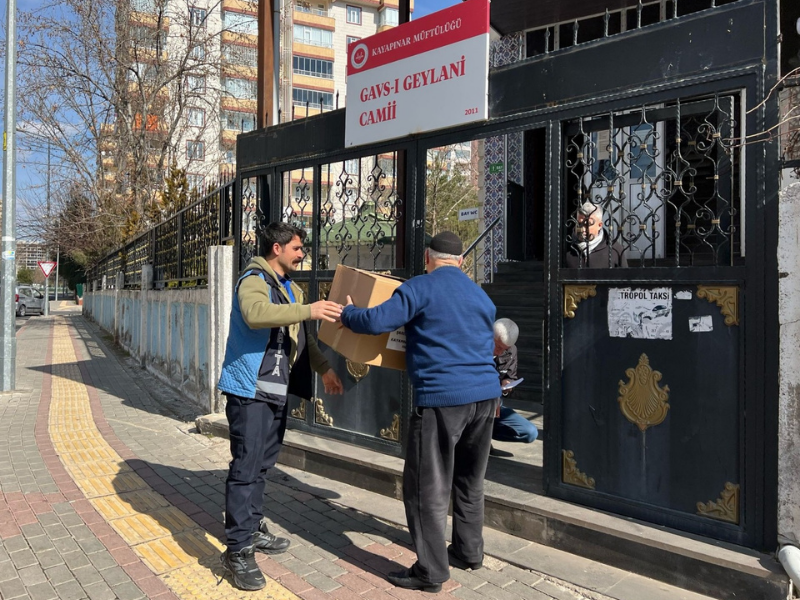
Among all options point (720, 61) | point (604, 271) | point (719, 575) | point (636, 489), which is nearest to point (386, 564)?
point (636, 489)

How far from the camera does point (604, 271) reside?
3.90 metres

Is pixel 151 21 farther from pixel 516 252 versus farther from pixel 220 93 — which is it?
pixel 516 252

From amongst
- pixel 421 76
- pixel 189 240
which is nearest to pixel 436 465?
pixel 421 76

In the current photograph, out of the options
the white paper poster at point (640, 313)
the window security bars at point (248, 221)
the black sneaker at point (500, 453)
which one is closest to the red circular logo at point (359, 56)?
the window security bars at point (248, 221)

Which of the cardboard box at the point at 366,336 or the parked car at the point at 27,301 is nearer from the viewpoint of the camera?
the cardboard box at the point at 366,336

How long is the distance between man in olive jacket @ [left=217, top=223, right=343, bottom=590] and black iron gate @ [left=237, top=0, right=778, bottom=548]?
168cm

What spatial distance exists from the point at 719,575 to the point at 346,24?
5408 cm

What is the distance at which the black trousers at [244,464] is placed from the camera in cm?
353

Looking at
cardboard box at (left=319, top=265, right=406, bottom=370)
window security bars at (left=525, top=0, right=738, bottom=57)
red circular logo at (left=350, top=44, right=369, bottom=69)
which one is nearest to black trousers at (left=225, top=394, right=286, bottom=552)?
cardboard box at (left=319, top=265, right=406, bottom=370)

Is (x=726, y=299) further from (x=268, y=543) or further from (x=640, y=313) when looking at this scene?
(x=268, y=543)

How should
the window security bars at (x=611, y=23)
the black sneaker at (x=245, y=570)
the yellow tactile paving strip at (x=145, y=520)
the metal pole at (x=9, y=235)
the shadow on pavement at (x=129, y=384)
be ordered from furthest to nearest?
1. the metal pole at (x=9, y=235)
2. the shadow on pavement at (x=129, y=384)
3. the window security bars at (x=611, y=23)
4. the yellow tactile paving strip at (x=145, y=520)
5. the black sneaker at (x=245, y=570)

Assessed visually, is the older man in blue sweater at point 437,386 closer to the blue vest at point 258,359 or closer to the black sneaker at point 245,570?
the blue vest at point 258,359

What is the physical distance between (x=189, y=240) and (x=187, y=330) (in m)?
1.40

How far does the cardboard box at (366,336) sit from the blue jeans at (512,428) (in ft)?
6.41
